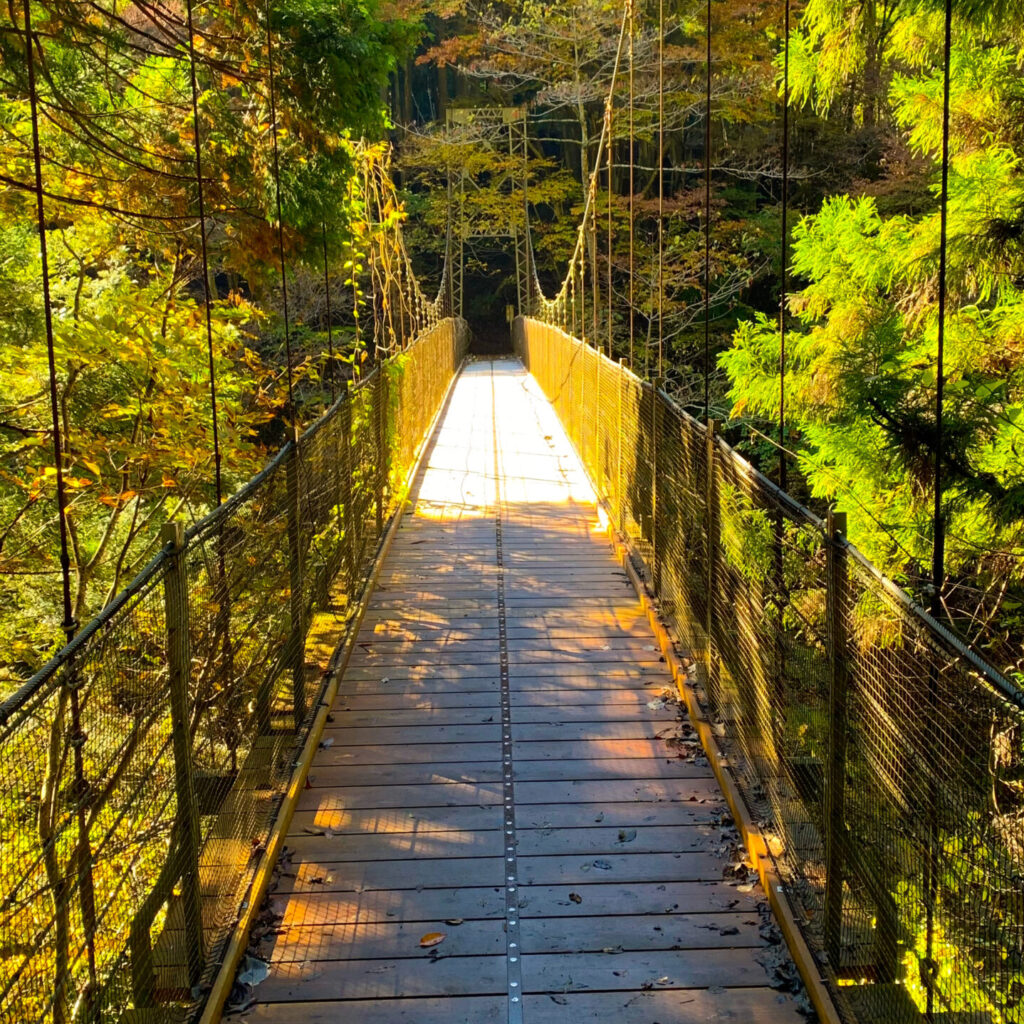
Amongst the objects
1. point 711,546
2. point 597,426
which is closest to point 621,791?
point 711,546

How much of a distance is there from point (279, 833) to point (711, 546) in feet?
5.48

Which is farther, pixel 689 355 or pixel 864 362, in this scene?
pixel 689 355

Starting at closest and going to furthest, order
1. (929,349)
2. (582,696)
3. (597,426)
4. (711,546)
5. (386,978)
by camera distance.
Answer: (386,978) → (711,546) → (582,696) → (929,349) → (597,426)

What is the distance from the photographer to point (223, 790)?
2.96 m

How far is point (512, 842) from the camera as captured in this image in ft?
10.3

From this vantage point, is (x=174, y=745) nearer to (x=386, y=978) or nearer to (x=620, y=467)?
(x=386, y=978)

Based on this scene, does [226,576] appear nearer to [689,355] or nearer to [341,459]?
[341,459]

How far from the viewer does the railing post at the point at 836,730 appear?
7.85 ft

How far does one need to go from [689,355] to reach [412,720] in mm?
14938

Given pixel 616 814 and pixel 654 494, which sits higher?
pixel 654 494

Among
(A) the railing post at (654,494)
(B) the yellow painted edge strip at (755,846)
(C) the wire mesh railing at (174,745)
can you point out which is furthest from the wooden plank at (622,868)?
(A) the railing post at (654,494)

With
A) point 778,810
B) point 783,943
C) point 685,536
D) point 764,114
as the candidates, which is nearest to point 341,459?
point 685,536

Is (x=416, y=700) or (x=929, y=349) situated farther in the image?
(x=929, y=349)

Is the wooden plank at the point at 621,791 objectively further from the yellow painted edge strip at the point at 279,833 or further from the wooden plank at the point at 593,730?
the yellow painted edge strip at the point at 279,833
